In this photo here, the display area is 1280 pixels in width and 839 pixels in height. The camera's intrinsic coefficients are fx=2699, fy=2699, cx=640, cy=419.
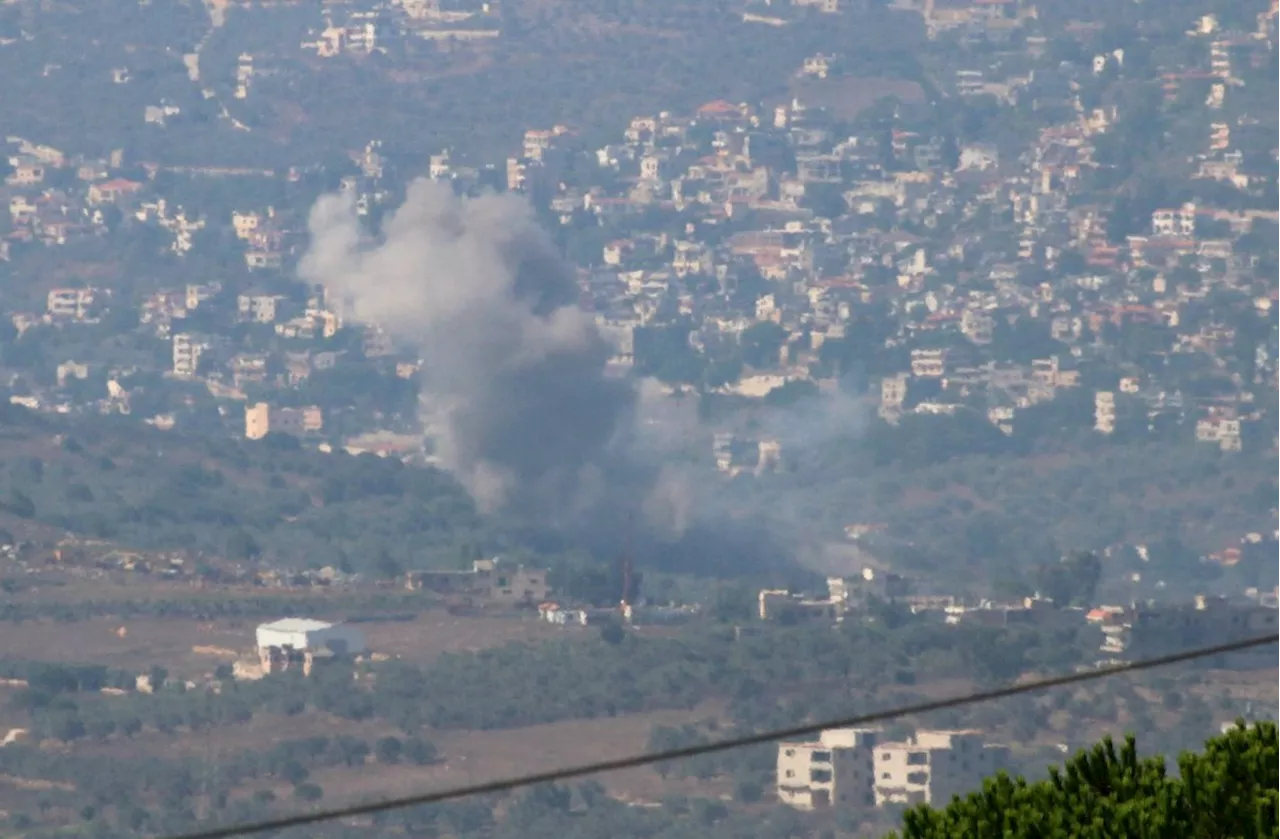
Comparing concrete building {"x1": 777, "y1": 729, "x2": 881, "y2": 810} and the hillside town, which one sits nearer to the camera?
concrete building {"x1": 777, "y1": 729, "x2": 881, "y2": 810}

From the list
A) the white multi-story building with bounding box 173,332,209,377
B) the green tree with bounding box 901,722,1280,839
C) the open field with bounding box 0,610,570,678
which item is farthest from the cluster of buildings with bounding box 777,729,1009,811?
the white multi-story building with bounding box 173,332,209,377

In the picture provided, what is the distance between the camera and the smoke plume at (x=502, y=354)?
113 metres

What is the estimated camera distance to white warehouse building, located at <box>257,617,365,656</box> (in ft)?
282

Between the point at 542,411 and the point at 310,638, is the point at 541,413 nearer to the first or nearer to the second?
the point at 542,411

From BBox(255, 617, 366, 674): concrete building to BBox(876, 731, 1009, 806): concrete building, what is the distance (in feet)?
76.1

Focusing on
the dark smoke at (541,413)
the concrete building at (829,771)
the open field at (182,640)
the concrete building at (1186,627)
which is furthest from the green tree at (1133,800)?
the dark smoke at (541,413)

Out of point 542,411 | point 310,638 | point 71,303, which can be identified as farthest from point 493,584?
point 71,303

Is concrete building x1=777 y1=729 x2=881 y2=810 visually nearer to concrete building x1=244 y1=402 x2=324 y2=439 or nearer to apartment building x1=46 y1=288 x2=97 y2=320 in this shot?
concrete building x1=244 y1=402 x2=324 y2=439

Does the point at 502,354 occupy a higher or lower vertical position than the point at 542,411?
higher

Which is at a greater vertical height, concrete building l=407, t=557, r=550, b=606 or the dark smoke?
the dark smoke

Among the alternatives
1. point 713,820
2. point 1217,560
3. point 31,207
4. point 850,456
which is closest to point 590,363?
point 850,456

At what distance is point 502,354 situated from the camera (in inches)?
4498

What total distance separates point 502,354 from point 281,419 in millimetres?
19118

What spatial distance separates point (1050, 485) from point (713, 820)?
52.6 metres
